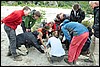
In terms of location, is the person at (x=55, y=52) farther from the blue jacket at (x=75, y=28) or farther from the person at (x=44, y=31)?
the person at (x=44, y=31)

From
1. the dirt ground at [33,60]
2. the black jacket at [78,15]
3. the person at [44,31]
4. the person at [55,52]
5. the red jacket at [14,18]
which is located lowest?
the dirt ground at [33,60]

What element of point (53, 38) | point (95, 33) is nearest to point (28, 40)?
point (53, 38)

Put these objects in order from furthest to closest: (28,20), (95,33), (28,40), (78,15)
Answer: (78,15)
(28,20)
(28,40)
(95,33)

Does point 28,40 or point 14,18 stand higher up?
point 14,18

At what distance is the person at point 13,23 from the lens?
714 centimetres

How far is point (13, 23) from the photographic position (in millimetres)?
7266

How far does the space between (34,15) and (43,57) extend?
3.54 ft

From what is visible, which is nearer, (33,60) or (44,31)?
(33,60)

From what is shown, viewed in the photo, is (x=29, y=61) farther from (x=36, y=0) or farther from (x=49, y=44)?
(x=36, y=0)

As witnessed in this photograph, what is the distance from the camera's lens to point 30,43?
7.82 m

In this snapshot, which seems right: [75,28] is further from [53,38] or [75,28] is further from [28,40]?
[28,40]

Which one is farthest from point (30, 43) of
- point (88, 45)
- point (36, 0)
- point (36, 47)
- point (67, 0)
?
point (67, 0)

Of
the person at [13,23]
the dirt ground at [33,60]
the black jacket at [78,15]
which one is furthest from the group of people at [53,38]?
the black jacket at [78,15]

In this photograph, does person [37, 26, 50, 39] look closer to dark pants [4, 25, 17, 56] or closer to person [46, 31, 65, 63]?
person [46, 31, 65, 63]
